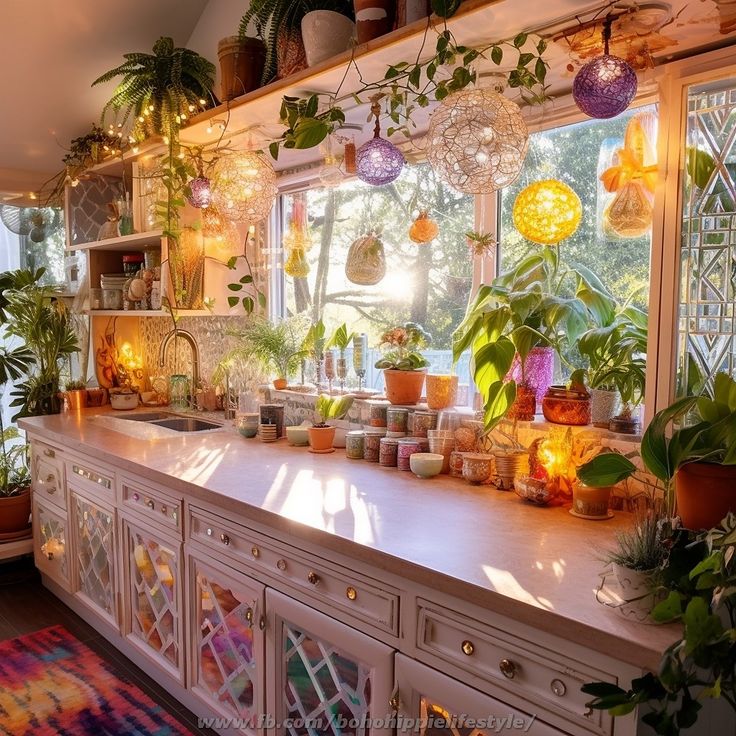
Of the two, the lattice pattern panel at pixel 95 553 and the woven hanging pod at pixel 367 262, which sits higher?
the woven hanging pod at pixel 367 262

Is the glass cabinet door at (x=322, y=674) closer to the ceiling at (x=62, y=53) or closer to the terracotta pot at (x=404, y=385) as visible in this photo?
the terracotta pot at (x=404, y=385)

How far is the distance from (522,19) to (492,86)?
0.34 metres

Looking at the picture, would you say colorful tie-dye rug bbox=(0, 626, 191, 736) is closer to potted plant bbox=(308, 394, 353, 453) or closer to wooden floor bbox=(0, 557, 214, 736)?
wooden floor bbox=(0, 557, 214, 736)

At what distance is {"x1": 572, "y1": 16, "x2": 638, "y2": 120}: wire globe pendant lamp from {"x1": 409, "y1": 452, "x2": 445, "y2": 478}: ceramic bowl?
1.15 meters

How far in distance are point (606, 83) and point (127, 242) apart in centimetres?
264

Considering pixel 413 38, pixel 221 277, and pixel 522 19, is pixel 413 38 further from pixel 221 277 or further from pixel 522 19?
pixel 221 277

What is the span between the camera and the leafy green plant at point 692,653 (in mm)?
947

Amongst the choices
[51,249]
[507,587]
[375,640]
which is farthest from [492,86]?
[51,249]

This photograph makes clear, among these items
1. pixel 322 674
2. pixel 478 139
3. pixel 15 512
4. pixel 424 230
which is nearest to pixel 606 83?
pixel 478 139

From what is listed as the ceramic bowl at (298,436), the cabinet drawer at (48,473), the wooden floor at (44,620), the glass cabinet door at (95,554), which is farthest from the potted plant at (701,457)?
the cabinet drawer at (48,473)

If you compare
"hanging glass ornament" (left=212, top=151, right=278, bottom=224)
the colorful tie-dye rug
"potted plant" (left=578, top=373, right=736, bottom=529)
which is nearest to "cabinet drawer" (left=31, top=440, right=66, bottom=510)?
the colorful tie-dye rug

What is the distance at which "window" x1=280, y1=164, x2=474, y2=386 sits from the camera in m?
2.58

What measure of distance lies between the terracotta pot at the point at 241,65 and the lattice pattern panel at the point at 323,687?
1927 mm

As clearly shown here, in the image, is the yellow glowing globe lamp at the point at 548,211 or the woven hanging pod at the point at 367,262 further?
the woven hanging pod at the point at 367,262
